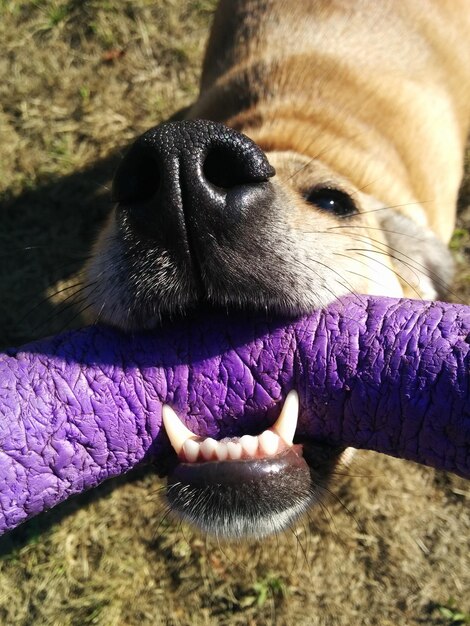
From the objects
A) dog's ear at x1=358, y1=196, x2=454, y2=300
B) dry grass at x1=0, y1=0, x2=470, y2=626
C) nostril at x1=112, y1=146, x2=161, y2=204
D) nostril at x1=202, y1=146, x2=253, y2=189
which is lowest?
dry grass at x1=0, y1=0, x2=470, y2=626

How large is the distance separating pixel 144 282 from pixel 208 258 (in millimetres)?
212

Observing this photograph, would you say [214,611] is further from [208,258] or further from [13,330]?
[208,258]

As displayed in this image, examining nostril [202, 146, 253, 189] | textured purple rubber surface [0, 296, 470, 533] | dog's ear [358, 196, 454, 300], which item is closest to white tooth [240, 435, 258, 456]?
textured purple rubber surface [0, 296, 470, 533]

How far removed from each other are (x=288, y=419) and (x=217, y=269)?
483 mm

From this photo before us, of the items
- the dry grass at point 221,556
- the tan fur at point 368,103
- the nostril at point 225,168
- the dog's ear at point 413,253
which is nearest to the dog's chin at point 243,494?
the nostril at point 225,168

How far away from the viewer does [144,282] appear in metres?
1.93

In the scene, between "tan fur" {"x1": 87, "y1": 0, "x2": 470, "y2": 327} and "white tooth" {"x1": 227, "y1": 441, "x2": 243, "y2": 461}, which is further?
"tan fur" {"x1": 87, "y1": 0, "x2": 470, "y2": 327}

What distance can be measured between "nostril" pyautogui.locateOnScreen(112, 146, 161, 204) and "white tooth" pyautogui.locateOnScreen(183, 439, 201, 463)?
2.30 ft

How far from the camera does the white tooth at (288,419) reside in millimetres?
1950

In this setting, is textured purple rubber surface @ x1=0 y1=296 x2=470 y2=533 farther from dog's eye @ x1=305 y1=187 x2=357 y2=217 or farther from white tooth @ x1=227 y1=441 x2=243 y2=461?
dog's eye @ x1=305 y1=187 x2=357 y2=217

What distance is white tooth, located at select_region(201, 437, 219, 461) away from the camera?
1.91 metres

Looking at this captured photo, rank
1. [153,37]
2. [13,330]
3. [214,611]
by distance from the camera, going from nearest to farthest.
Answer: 1. [214,611]
2. [13,330]
3. [153,37]

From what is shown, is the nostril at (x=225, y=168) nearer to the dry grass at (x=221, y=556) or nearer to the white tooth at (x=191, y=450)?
the white tooth at (x=191, y=450)

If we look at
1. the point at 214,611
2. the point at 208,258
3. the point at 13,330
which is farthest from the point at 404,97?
the point at 214,611
